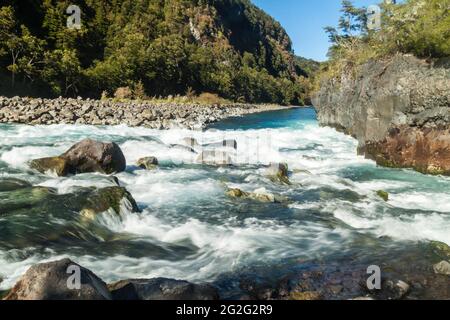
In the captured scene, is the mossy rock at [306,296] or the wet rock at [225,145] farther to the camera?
the wet rock at [225,145]

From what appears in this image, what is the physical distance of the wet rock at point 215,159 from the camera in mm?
20672

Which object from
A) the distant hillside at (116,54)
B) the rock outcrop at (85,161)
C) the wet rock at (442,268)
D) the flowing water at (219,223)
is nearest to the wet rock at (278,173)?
the flowing water at (219,223)

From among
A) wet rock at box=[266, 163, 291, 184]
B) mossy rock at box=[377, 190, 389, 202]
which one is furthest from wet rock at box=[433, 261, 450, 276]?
wet rock at box=[266, 163, 291, 184]

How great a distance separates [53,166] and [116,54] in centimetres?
5996

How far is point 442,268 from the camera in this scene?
8.59 m

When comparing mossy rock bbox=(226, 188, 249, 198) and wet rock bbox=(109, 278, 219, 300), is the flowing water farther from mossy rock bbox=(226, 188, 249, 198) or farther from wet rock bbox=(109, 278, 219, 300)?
wet rock bbox=(109, 278, 219, 300)

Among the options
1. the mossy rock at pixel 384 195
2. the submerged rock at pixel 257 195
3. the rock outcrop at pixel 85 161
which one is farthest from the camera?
the rock outcrop at pixel 85 161

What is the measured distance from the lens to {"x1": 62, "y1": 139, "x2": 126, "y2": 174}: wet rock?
642 inches

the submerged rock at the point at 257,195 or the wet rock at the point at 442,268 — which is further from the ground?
the submerged rock at the point at 257,195

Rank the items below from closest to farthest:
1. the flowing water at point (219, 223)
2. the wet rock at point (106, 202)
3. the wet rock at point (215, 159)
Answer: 1. the flowing water at point (219, 223)
2. the wet rock at point (106, 202)
3. the wet rock at point (215, 159)

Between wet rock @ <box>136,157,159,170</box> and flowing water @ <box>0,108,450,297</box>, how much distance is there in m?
0.55

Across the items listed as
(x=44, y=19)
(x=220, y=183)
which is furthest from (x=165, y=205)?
(x=44, y=19)

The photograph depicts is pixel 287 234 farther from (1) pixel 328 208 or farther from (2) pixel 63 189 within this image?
(2) pixel 63 189

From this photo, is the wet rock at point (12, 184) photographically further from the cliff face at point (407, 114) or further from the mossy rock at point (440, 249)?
the cliff face at point (407, 114)
